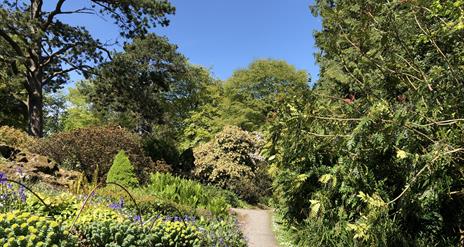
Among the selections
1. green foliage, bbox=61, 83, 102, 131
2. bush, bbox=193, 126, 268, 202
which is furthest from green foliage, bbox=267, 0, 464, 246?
green foliage, bbox=61, 83, 102, 131

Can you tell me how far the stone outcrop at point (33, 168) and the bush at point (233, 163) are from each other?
24.6 feet

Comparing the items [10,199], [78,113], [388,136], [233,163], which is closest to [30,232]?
[10,199]

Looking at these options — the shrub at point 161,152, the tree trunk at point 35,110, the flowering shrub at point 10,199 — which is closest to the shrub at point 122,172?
the flowering shrub at point 10,199

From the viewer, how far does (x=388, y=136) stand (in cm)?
382

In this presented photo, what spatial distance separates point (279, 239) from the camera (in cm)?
769

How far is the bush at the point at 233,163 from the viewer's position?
17469 millimetres

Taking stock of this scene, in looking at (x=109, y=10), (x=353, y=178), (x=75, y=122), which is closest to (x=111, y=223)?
(x=353, y=178)

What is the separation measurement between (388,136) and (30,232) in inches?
126

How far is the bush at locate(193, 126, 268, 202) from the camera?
17469 mm

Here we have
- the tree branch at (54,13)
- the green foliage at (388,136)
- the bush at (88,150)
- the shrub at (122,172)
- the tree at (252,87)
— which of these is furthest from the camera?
the tree at (252,87)

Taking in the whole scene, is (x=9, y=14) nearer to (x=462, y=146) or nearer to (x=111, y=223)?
(x=111, y=223)

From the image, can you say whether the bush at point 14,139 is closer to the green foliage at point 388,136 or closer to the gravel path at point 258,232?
the gravel path at point 258,232

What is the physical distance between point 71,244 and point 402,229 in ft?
10.9

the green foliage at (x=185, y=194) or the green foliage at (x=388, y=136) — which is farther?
the green foliage at (x=185, y=194)
